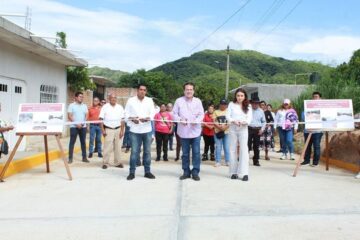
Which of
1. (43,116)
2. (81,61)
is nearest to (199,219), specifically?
(43,116)

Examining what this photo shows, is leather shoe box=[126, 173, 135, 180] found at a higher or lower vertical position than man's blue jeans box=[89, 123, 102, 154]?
lower

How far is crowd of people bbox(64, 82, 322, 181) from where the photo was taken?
8961mm

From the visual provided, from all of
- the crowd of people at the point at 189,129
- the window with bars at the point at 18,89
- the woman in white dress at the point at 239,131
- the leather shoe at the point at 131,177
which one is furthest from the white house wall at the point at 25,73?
the woman in white dress at the point at 239,131

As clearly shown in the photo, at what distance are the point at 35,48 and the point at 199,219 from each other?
33.0 feet

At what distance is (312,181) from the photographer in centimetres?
875

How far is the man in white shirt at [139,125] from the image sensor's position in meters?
8.97

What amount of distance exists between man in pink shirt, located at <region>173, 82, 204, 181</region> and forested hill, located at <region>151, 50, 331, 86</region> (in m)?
68.8

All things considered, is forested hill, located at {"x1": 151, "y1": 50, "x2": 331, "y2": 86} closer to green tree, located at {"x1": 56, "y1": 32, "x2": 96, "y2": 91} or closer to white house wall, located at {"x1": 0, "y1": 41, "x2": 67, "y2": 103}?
green tree, located at {"x1": 56, "y1": 32, "x2": 96, "y2": 91}

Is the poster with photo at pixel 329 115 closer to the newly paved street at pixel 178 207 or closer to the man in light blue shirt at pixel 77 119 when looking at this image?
the newly paved street at pixel 178 207

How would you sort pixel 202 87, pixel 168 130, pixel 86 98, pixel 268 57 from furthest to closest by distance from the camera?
pixel 268 57 → pixel 202 87 → pixel 86 98 → pixel 168 130

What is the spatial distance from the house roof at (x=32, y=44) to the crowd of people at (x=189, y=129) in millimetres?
2140

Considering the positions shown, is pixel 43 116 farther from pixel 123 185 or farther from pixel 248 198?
pixel 248 198

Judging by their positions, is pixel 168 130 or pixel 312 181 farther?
pixel 168 130

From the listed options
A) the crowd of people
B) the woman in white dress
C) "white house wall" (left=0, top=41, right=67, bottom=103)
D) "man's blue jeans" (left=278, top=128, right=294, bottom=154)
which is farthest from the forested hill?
the woman in white dress
